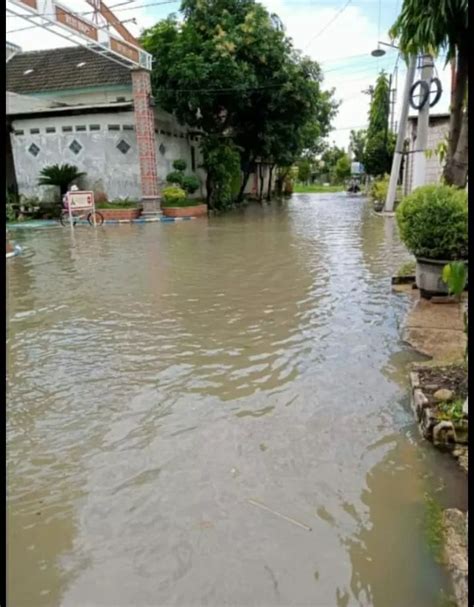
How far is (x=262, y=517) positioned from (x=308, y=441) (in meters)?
0.75

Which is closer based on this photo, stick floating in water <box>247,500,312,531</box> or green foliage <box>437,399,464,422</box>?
stick floating in water <box>247,500,312,531</box>

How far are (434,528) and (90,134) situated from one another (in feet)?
63.5

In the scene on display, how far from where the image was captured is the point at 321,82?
2125 cm

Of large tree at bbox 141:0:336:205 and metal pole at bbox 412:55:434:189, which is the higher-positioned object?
large tree at bbox 141:0:336:205

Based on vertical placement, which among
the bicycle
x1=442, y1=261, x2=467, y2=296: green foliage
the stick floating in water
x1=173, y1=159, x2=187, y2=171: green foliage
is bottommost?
the stick floating in water

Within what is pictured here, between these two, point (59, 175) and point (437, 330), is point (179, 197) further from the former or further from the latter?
point (437, 330)

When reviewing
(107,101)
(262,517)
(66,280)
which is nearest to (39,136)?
(107,101)

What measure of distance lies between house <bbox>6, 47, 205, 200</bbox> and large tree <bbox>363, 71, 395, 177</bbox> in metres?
11.3

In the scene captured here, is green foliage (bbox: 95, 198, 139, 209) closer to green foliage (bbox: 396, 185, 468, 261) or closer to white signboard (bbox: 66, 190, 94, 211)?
white signboard (bbox: 66, 190, 94, 211)

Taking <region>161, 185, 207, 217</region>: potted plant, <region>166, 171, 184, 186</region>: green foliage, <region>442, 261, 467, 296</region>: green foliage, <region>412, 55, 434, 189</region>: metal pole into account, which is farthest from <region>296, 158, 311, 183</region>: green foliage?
<region>442, 261, 467, 296</region>: green foliage

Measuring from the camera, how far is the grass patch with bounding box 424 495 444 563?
86.4 inches

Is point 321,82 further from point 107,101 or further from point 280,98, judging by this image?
point 107,101

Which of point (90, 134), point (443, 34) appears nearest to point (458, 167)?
point (443, 34)

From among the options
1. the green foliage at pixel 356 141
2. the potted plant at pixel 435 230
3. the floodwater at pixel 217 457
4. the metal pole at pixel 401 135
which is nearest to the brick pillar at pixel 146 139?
the metal pole at pixel 401 135
